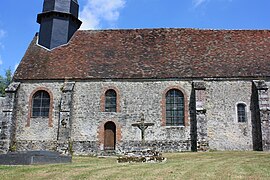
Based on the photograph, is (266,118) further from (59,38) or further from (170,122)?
(59,38)

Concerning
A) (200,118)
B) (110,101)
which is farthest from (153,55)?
(200,118)

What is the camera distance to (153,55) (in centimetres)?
2294

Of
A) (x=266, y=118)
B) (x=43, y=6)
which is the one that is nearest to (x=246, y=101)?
(x=266, y=118)

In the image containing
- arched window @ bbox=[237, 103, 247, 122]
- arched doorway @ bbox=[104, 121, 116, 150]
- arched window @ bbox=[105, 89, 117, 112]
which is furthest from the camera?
arched window @ bbox=[105, 89, 117, 112]

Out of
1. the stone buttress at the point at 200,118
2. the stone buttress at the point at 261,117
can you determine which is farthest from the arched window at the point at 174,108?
the stone buttress at the point at 261,117

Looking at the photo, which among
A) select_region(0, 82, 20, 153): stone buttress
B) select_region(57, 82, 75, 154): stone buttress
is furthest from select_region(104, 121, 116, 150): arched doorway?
select_region(0, 82, 20, 153): stone buttress

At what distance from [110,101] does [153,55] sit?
15.9ft

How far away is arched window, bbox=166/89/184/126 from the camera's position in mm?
20719

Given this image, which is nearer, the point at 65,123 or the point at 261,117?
the point at 261,117

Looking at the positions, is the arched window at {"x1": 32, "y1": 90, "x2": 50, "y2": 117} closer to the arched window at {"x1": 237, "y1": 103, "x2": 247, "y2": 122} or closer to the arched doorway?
the arched doorway

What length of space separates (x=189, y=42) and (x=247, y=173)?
608 inches

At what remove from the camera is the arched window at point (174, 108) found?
68.0 ft

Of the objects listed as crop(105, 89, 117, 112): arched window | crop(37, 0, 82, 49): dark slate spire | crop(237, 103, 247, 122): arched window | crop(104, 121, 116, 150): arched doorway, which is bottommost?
crop(104, 121, 116, 150): arched doorway

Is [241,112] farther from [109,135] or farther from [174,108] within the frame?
[109,135]
